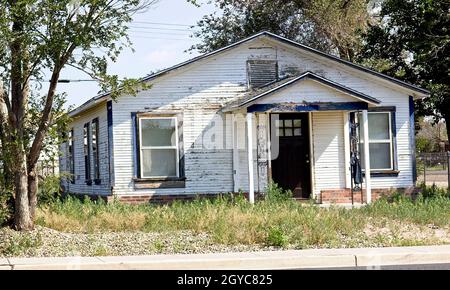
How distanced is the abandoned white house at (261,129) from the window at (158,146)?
29 mm

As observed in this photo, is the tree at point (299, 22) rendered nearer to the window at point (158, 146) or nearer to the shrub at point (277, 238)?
the window at point (158, 146)

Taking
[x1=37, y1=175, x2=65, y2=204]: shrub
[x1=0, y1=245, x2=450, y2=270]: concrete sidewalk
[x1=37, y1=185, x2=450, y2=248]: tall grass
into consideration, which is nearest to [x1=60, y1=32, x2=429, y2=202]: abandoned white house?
[x1=37, y1=185, x2=450, y2=248]: tall grass

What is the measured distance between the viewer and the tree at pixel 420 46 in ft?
79.7

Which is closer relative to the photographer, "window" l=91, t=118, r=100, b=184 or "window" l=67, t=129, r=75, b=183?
"window" l=91, t=118, r=100, b=184

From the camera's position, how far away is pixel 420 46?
81.3 feet

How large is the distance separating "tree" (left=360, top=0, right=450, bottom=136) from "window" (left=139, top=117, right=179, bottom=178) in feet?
29.0

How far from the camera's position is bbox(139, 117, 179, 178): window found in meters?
21.3

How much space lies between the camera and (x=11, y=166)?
43.9 ft

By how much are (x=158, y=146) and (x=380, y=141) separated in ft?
21.9

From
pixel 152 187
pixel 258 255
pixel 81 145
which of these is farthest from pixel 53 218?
pixel 81 145

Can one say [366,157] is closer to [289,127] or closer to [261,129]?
[289,127]

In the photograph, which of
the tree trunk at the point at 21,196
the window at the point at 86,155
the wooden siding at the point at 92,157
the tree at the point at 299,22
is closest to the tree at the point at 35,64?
the tree trunk at the point at 21,196

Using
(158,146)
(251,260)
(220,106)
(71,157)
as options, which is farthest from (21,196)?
(71,157)

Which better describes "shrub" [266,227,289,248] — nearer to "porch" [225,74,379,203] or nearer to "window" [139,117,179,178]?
"porch" [225,74,379,203]
